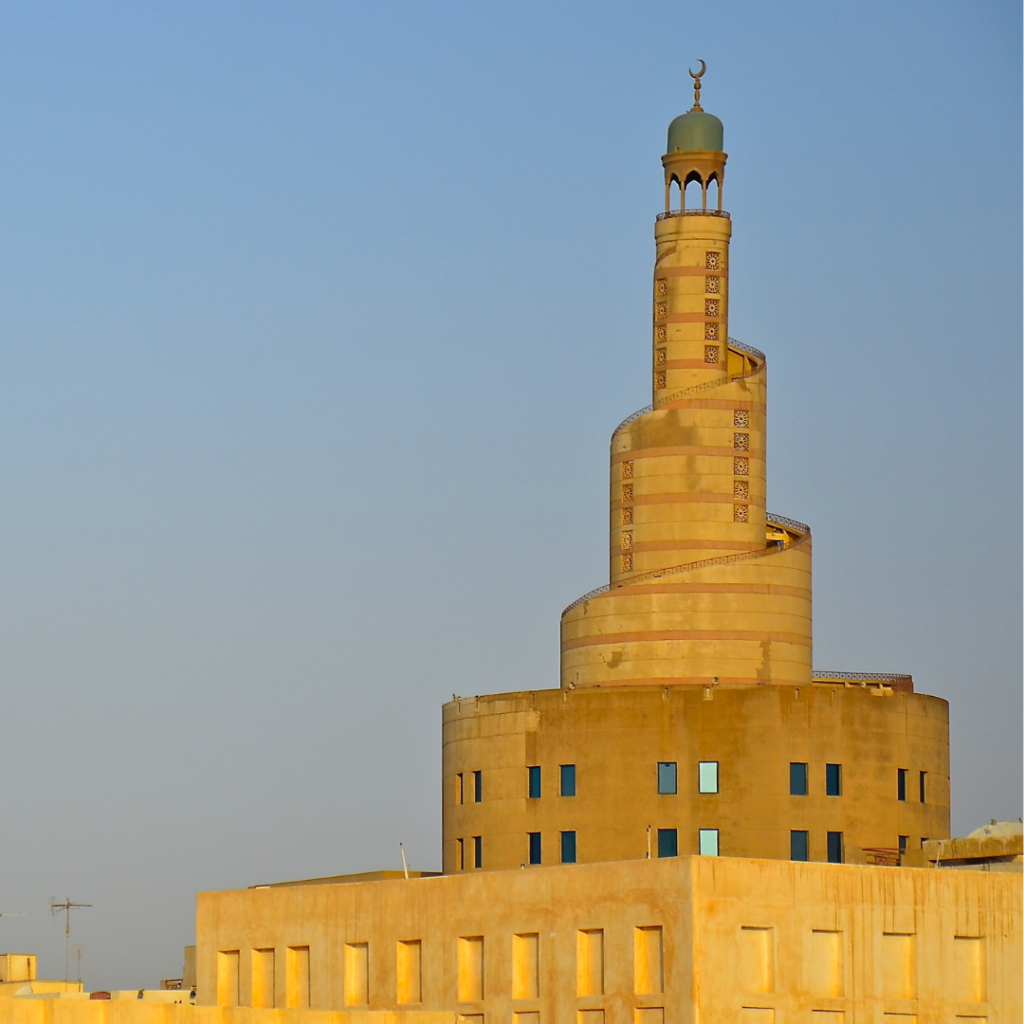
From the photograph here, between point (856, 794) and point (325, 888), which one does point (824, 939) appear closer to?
point (325, 888)

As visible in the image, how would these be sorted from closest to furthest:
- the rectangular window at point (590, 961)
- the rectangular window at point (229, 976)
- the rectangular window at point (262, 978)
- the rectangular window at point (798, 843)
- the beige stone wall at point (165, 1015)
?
1. the beige stone wall at point (165, 1015)
2. the rectangular window at point (590, 961)
3. the rectangular window at point (262, 978)
4. the rectangular window at point (229, 976)
5. the rectangular window at point (798, 843)

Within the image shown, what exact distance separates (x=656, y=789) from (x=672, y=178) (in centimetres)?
2817

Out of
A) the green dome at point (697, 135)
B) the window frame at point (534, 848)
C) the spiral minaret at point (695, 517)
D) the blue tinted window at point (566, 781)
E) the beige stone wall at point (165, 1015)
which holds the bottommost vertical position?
the beige stone wall at point (165, 1015)

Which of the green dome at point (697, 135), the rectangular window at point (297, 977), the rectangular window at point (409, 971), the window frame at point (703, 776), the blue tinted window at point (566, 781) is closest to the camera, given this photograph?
the rectangular window at point (409, 971)

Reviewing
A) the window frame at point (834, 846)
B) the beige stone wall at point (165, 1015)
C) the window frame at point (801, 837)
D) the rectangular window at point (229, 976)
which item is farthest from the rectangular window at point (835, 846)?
the beige stone wall at point (165, 1015)

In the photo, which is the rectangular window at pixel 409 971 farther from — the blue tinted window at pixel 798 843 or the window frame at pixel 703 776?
the blue tinted window at pixel 798 843

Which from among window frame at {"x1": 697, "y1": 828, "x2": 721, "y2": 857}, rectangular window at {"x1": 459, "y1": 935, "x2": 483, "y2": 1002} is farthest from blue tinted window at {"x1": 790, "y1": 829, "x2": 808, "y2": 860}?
rectangular window at {"x1": 459, "y1": 935, "x2": 483, "y2": 1002}

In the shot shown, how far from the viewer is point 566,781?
9494cm

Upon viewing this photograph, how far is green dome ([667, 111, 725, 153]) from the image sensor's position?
4136 inches

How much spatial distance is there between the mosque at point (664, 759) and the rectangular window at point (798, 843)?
0.28 feet

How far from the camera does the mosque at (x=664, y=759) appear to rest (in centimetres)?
6234

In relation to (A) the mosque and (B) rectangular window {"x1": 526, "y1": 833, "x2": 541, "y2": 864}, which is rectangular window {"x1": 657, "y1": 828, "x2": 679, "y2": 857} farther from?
(B) rectangular window {"x1": 526, "y1": 833, "x2": 541, "y2": 864}

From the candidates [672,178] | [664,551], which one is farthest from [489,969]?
[672,178]

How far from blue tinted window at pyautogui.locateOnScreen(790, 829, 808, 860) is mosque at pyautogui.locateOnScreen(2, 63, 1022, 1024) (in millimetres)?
87
